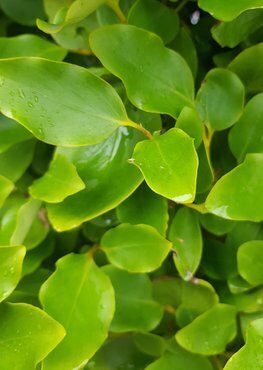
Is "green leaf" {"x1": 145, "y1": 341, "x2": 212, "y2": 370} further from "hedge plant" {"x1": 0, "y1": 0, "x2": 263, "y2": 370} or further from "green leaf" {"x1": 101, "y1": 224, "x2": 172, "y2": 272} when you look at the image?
"green leaf" {"x1": 101, "y1": 224, "x2": 172, "y2": 272}

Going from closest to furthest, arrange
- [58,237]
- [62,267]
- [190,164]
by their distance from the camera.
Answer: [190,164], [62,267], [58,237]

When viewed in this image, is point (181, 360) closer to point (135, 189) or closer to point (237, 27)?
point (135, 189)

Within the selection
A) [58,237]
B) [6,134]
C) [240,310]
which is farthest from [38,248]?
[240,310]

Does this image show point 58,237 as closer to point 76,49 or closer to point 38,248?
point 38,248

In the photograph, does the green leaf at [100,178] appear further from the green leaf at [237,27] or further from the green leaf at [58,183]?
the green leaf at [237,27]

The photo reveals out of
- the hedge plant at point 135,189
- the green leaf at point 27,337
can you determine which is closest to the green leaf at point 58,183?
the hedge plant at point 135,189
